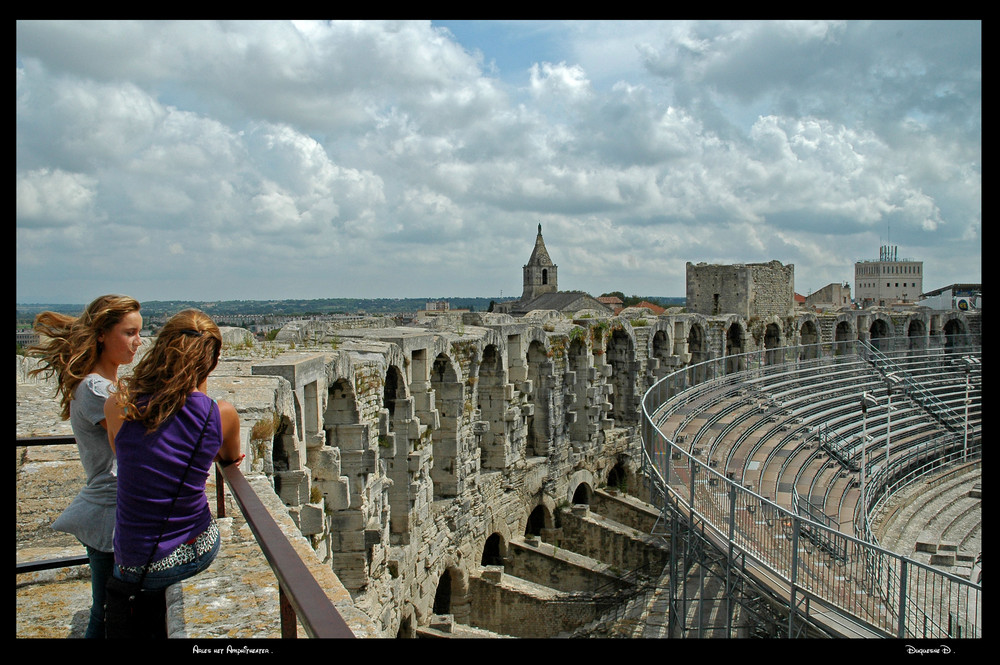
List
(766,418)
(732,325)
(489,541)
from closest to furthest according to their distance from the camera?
1. (489,541)
2. (766,418)
3. (732,325)

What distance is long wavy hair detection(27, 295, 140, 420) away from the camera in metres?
3.16

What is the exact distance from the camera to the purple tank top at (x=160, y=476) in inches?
108

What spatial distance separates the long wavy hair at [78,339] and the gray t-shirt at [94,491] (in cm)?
12

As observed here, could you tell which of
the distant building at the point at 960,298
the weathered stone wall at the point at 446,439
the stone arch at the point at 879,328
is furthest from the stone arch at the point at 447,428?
the distant building at the point at 960,298

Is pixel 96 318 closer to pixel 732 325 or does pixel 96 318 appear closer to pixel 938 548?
pixel 938 548

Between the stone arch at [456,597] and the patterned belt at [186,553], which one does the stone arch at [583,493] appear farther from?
the patterned belt at [186,553]

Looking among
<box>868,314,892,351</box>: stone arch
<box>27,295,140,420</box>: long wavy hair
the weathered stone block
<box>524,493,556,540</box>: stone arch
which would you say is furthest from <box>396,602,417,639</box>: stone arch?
<box>868,314,892,351</box>: stone arch

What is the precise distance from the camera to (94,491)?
3109 mm

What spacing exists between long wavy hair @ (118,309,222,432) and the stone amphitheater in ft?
3.05
